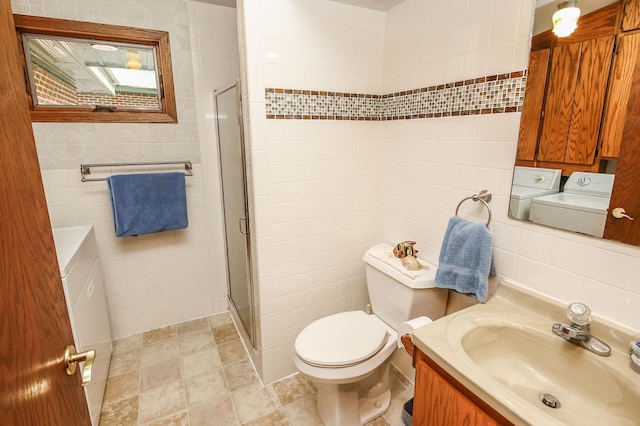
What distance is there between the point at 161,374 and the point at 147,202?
109 cm

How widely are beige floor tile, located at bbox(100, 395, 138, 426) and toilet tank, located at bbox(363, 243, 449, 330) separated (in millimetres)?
1407

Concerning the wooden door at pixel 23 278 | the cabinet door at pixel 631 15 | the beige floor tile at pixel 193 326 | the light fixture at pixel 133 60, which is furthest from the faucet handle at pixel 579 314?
the light fixture at pixel 133 60

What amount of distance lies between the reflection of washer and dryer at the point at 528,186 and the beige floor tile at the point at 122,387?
2.20 metres

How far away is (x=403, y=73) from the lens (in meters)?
1.77

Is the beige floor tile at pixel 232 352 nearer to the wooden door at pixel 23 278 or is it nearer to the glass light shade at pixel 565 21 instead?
the wooden door at pixel 23 278

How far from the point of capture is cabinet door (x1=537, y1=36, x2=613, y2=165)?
1012 mm

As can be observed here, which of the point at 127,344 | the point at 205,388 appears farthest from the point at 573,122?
the point at 127,344

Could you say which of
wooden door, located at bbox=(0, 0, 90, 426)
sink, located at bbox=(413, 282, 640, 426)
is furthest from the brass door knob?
sink, located at bbox=(413, 282, 640, 426)

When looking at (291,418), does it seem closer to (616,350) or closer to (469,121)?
(616,350)

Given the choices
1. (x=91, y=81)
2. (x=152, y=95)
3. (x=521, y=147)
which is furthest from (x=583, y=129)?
(x=91, y=81)

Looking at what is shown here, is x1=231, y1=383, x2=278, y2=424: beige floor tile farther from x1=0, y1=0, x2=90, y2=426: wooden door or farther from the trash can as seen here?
x1=0, y1=0, x2=90, y2=426: wooden door

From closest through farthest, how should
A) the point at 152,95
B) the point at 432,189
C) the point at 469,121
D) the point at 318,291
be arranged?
the point at 469,121 < the point at 432,189 < the point at 318,291 < the point at 152,95

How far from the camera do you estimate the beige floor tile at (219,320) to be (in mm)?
2523

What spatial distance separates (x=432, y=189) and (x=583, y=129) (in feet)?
2.24
